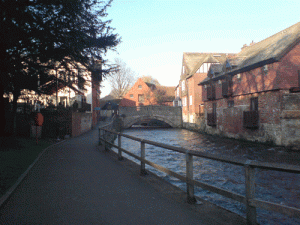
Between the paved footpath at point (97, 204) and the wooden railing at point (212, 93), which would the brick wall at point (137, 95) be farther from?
the paved footpath at point (97, 204)

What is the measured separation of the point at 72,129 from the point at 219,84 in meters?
18.3

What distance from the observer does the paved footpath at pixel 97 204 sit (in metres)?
4.06

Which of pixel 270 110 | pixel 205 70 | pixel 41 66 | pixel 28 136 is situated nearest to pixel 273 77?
pixel 270 110

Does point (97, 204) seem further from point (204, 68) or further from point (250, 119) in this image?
point (204, 68)

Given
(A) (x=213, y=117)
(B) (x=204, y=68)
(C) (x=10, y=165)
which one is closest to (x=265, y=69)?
(A) (x=213, y=117)

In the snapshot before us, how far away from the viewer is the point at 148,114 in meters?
47.8

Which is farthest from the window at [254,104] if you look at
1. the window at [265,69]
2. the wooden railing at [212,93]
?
the wooden railing at [212,93]

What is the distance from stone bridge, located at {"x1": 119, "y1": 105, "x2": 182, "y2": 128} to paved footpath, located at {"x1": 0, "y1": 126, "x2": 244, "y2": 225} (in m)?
39.8

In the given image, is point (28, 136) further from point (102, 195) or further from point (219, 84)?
point (219, 84)

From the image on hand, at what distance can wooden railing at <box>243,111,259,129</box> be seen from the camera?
23.0m

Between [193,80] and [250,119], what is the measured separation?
23.4 m

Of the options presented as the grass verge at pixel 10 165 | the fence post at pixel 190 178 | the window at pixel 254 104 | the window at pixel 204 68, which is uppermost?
the window at pixel 204 68

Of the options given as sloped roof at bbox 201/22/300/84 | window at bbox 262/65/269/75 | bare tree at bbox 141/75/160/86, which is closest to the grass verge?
sloped roof at bbox 201/22/300/84

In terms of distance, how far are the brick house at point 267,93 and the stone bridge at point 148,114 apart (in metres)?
20.1
